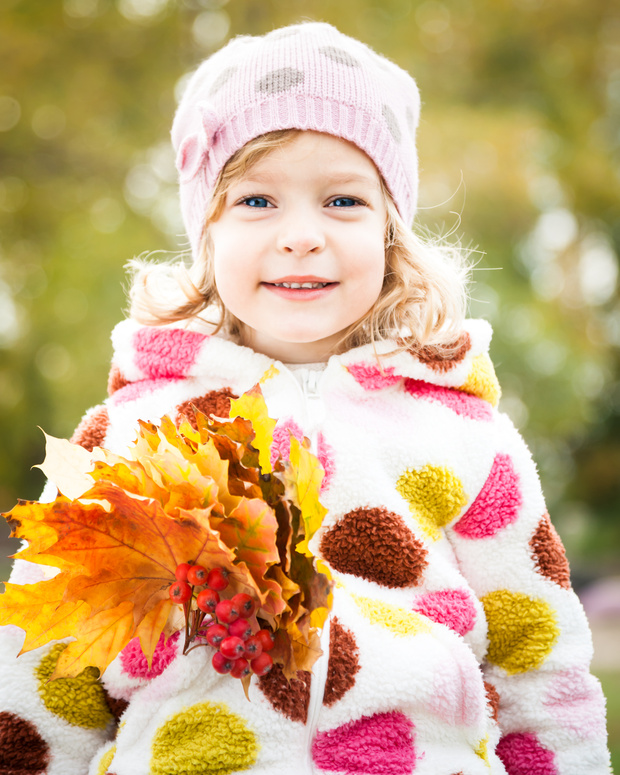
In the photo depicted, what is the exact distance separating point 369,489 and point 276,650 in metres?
0.38

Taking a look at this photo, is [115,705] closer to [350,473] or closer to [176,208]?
[350,473]

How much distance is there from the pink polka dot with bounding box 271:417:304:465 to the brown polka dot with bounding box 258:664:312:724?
0.32 m

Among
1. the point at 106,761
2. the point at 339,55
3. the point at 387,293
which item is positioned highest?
the point at 339,55

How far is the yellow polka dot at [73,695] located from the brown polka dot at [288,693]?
264mm

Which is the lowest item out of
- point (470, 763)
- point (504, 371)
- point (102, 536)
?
point (470, 763)

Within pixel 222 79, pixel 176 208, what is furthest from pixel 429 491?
pixel 176 208

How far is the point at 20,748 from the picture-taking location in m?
1.13

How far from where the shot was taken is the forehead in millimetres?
1228

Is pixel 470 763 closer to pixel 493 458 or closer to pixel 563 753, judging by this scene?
pixel 563 753

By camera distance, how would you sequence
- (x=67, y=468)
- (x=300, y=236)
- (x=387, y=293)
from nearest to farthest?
(x=67, y=468), (x=300, y=236), (x=387, y=293)

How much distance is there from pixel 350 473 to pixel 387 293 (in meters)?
0.35

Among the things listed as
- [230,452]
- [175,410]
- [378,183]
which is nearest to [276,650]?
[230,452]

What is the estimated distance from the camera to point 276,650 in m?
0.91

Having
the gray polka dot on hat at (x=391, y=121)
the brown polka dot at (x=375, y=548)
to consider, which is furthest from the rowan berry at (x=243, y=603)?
the gray polka dot on hat at (x=391, y=121)
